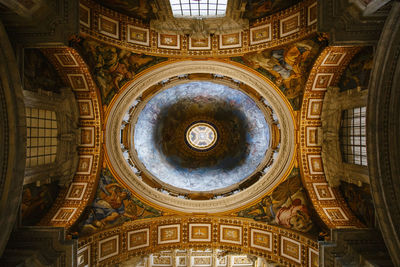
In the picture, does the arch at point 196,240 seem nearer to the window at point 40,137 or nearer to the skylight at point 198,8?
the window at point 40,137

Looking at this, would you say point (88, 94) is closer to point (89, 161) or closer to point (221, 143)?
point (89, 161)

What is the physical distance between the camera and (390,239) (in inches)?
346

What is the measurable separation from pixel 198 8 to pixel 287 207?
9.45 meters

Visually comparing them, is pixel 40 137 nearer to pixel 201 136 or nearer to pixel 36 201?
pixel 36 201

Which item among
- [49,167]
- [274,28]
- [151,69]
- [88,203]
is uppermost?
[274,28]

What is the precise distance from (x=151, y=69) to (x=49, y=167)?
5.77 meters

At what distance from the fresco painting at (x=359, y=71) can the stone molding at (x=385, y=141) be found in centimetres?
247

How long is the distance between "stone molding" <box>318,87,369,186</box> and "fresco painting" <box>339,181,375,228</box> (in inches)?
12.6

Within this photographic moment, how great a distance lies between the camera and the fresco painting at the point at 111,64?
12117 mm

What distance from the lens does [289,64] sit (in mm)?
12672

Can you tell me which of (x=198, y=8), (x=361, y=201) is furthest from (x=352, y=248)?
(x=198, y=8)

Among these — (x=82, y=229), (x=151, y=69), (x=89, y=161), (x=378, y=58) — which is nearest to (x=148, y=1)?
(x=151, y=69)

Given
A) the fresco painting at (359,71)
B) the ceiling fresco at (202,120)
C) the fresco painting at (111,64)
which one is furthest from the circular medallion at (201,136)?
the fresco painting at (359,71)

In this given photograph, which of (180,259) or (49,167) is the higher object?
(49,167)
